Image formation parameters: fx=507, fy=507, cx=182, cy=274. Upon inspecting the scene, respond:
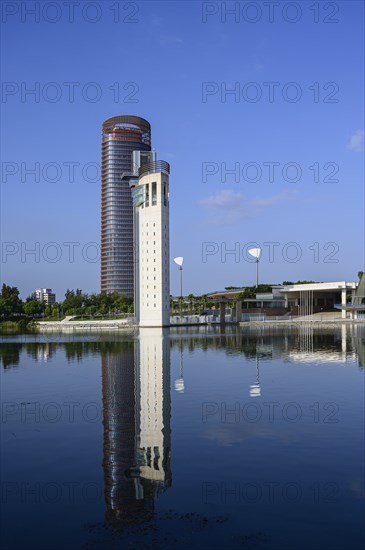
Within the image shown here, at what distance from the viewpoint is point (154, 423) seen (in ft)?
71.3

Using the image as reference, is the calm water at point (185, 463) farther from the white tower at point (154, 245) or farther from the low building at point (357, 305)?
the low building at point (357, 305)

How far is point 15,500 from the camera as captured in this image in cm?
1356

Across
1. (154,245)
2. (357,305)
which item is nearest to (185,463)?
(154,245)

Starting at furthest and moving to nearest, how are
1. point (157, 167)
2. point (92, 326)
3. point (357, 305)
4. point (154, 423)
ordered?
1. point (357, 305)
2. point (92, 326)
3. point (157, 167)
4. point (154, 423)

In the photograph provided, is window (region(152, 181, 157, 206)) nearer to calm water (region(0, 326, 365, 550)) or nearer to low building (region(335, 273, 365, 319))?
low building (region(335, 273, 365, 319))

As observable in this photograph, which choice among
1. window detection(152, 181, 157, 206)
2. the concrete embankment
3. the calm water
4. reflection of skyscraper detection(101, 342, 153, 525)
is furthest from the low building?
reflection of skyscraper detection(101, 342, 153, 525)

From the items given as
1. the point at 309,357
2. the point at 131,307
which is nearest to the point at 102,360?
the point at 309,357

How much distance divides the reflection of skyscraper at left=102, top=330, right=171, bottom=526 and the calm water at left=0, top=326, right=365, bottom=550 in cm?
6

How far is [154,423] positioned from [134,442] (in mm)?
2968

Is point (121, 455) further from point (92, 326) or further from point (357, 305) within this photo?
point (357, 305)

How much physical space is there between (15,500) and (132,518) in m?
3.52

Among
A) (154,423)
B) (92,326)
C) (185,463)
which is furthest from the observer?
(92,326)

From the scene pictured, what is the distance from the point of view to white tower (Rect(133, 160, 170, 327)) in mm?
120938

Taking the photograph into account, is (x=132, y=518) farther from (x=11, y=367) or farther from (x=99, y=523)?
(x=11, y=367)
